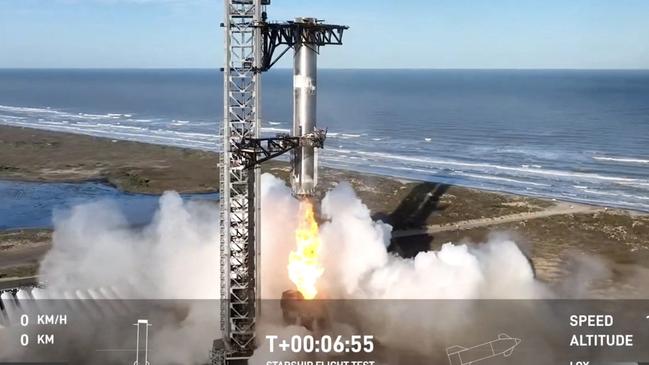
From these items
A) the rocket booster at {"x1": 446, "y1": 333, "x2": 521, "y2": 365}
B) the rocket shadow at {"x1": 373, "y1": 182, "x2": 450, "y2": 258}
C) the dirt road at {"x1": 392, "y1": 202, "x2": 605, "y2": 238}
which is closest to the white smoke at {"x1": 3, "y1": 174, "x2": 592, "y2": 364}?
the rocket booster at {"x1": 446, "y1": 333, "x2": 521, "y2": 365}

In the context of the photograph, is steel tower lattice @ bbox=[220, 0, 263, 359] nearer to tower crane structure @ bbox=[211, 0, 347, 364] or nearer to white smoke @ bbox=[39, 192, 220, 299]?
tower crane structure @ bbox=[211, 0, 347, 364]

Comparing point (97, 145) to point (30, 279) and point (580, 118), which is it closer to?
point (30, 279)

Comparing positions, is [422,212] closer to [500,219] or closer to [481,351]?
[500,219]

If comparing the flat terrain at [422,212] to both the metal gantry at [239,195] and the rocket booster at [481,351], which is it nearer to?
the rocket booster at [481,351]

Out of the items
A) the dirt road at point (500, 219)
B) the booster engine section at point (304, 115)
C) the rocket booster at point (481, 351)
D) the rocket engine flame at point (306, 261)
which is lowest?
the rocket booster at point (481, 351)

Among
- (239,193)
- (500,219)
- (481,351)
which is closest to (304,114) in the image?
(239,193)

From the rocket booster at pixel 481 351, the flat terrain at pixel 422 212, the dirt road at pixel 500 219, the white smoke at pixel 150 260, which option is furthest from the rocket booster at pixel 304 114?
the dirt road at pixel 500 219

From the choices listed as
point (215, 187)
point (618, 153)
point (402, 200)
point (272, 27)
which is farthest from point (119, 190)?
→ point (618, 153)
